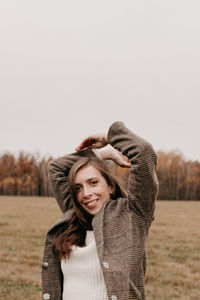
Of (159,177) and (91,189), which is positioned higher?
(91,189)

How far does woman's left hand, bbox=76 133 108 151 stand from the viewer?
9.20ft

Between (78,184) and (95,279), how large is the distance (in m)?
0.65

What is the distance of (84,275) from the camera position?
2320 mm

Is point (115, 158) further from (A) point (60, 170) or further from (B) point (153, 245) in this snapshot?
(B) point (153, 245)

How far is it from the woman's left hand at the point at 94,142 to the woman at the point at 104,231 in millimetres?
31

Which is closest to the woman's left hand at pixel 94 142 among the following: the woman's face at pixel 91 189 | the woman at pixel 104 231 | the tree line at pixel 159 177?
the woman at pixel 104 231

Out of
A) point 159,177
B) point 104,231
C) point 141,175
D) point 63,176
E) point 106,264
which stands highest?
point 141,175

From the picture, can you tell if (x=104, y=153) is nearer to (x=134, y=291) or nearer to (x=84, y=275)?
(x=84, y=275)

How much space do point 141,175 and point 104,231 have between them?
0.43 m

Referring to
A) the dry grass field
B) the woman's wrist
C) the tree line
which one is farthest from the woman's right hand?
the tree line

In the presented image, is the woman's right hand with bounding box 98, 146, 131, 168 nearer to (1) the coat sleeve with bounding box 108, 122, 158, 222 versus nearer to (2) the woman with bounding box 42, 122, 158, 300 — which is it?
(2) the woman with bounding box 42, 122, 158, 300

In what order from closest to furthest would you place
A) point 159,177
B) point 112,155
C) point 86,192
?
point 86,192 → point 112,155 → point 159,177

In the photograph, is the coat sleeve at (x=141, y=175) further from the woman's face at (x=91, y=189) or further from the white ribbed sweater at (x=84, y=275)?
the white ribbed sweater at (x=84, y=275)

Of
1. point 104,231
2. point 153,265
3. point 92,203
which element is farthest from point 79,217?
point 153,265
